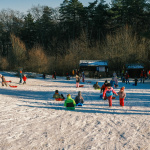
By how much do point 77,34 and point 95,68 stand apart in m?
22.7

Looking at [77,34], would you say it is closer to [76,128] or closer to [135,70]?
[135,70]

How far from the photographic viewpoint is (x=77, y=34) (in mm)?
47469

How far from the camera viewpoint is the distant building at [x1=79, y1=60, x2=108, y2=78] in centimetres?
2638

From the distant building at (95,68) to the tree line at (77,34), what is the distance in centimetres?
543

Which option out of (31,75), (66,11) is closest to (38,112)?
(31,75)

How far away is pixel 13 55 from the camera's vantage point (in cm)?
3456

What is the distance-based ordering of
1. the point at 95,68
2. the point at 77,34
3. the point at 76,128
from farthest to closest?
the point at 77,34 < the point at 95,68 < the point at 76,128

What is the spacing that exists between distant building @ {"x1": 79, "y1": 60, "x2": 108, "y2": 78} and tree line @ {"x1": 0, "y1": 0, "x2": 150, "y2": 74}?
5432 mm

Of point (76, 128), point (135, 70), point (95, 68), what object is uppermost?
point (95, 68)

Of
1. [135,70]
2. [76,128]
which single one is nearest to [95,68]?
[135,70]

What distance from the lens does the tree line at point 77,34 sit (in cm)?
3275

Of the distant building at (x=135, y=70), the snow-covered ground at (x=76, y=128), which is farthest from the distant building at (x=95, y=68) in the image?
the snow-covered ground at (x=76, y=128)

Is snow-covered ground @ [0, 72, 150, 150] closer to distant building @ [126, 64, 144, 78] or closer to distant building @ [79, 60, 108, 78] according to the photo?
distant building @ [126, 64, 144, 78]

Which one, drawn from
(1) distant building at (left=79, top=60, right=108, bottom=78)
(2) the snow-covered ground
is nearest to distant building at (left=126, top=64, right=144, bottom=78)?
(1) distant building at (left=79, top=60, right=108, bottom=78)
